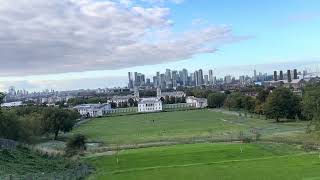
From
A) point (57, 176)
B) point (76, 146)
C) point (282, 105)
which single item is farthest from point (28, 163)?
point (282, 105)

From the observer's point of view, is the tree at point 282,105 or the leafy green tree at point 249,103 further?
the leafy green tree at point 249,103

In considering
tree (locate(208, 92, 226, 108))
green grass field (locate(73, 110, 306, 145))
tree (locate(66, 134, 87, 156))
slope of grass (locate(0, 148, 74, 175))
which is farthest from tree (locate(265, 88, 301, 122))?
tree (locate(208, 92, 226, 108))

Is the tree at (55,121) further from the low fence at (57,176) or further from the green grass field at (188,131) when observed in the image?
the low fence at (57,176)

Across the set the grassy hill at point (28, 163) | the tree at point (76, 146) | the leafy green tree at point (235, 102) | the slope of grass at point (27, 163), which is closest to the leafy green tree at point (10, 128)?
the tree at point (76, 146)

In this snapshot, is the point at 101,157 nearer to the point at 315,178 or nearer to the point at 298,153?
the point at 298,153

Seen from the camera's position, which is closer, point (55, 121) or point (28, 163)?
point (28, 163)

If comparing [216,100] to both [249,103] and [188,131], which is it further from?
[188,131]
